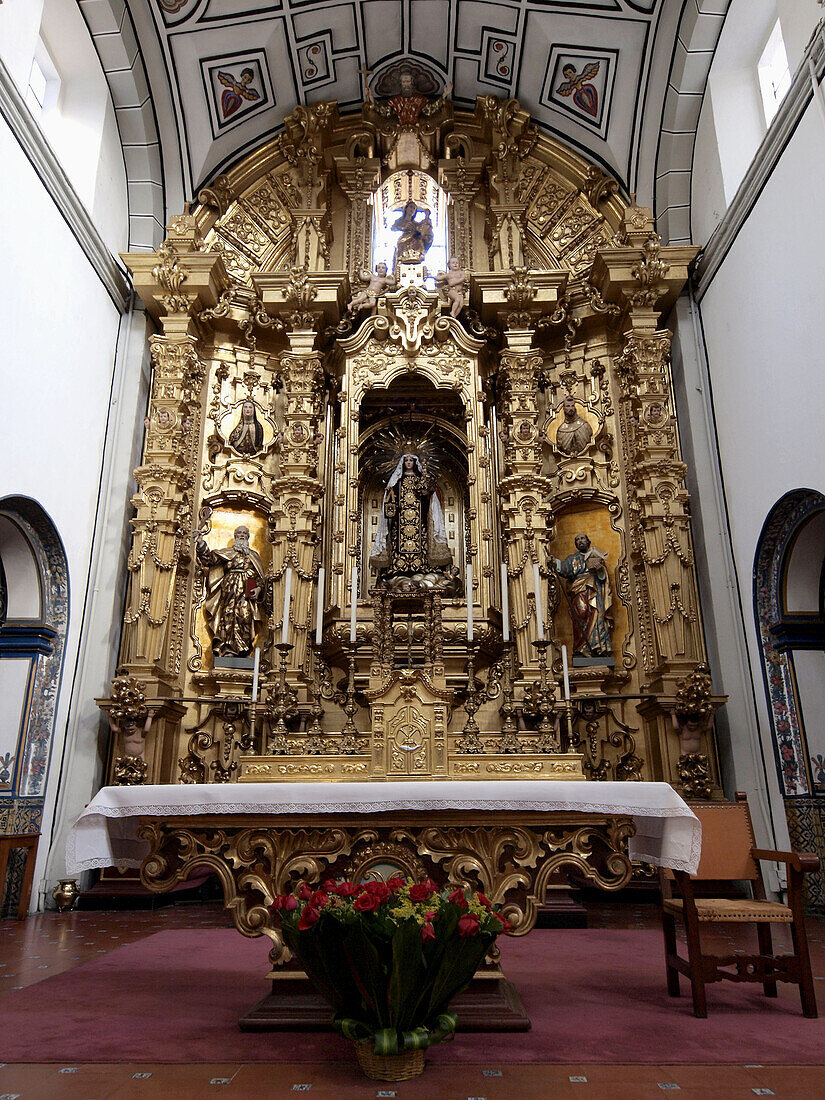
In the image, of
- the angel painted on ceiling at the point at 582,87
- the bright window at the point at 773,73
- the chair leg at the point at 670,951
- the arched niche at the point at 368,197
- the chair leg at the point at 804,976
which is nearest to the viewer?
the chair leg at the point at 804,976

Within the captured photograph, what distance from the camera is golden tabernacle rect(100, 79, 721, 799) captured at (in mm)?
8922

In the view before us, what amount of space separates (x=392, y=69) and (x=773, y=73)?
5350mm

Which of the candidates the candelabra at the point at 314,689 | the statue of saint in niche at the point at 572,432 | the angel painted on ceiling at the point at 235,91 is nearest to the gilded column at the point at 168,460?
the candelabra at the point at 314,689

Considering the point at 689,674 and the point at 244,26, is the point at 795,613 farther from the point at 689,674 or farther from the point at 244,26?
the point at 244,26

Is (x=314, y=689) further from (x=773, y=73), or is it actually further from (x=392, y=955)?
(x=773, y=73)

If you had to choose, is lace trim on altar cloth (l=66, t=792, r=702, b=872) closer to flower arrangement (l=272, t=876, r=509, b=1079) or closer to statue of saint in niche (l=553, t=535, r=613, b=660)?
flower arrangement (l=272, t=876, r=509, b=1079)

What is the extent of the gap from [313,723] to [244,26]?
351 inches

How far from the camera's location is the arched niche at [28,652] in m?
7.80

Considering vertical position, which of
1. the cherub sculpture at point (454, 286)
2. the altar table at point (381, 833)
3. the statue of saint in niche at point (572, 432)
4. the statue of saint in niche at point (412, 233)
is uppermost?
the statue of saint in niche at point (412, 233)

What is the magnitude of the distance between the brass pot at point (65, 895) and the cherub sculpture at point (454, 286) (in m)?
7.67

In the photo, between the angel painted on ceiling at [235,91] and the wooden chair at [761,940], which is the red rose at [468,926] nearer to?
the wooden chair at [761,940]

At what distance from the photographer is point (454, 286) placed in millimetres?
10742

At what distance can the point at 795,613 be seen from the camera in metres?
8.02

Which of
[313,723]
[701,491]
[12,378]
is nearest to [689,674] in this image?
[701,491]
